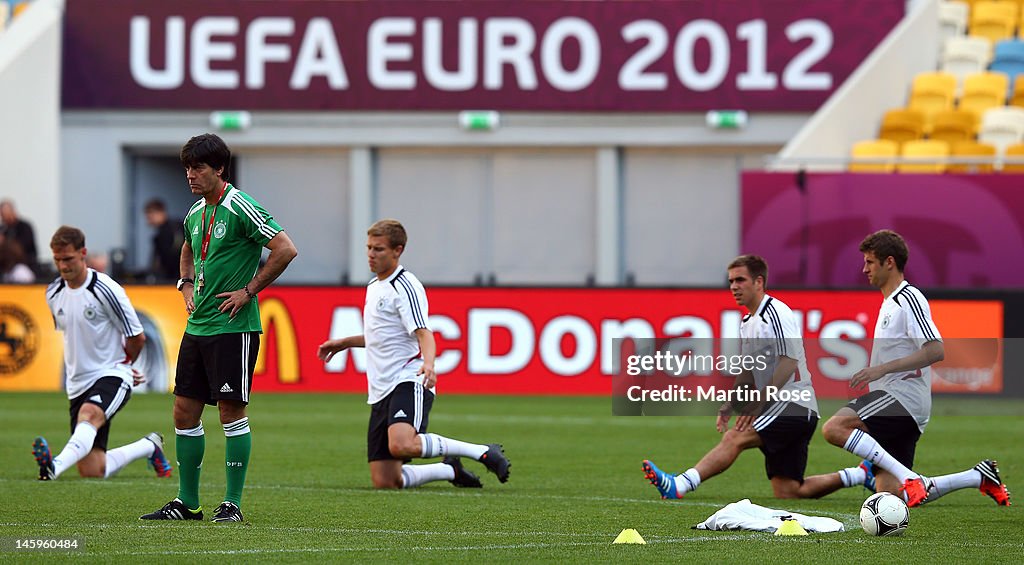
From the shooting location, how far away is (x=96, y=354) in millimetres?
11008

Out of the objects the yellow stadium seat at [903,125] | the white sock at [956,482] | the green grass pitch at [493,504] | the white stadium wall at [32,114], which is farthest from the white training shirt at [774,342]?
the white stadium wall at [32,114]

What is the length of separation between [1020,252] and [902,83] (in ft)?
15.5

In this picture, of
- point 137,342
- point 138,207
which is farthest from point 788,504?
point 138,207

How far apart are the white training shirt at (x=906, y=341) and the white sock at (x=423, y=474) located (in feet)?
9.22

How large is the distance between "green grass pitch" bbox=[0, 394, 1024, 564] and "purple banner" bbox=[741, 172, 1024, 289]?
4599mm

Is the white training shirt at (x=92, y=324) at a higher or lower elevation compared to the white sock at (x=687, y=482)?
higher

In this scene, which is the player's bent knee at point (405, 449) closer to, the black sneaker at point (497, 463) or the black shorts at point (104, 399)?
the black sneaker at point (497, 463)

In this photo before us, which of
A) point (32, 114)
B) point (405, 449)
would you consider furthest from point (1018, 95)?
point (405, 449)

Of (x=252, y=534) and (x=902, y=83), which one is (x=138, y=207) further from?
(x=252, y=534)

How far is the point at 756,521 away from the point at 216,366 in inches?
111

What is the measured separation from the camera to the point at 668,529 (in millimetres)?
8258

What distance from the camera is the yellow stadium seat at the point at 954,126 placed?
23.4 m

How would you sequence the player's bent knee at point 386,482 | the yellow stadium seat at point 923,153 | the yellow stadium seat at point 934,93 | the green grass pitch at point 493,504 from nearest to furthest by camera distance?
the green grass pitch at point 493,504 → the player's bent knee at point 386,482 → the yellow stadium seat at point 923,153 → the yellow stadium seat at point 934,93

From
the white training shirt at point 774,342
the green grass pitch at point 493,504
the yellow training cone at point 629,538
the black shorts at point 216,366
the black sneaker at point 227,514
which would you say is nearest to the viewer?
the green grass pitch at point 493,504
